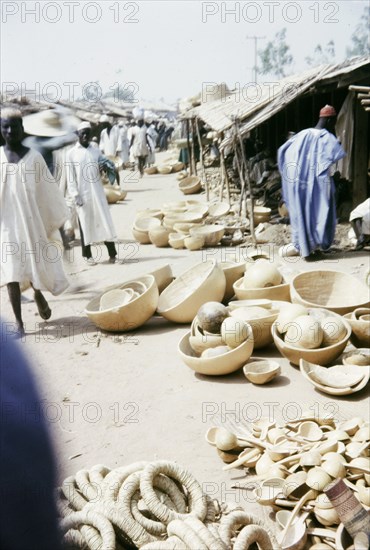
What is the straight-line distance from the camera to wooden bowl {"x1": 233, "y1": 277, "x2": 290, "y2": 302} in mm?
5531

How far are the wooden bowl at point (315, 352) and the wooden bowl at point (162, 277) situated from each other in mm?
1924

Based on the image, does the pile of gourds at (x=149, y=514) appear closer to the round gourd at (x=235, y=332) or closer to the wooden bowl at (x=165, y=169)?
the round gourd at (x=235, y=332)

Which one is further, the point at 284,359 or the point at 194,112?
the point at 194,112

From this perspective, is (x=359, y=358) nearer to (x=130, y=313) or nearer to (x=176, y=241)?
(x=130, y=313)

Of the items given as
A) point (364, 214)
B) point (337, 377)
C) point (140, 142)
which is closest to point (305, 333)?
point (337, 377)

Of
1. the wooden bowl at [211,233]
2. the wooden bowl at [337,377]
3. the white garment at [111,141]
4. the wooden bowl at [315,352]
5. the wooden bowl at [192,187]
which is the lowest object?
the wooden bowl at [192,187]

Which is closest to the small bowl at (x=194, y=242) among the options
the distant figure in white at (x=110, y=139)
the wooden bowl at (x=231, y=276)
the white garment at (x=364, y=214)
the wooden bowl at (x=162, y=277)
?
the white garment at (x=364, y=214)

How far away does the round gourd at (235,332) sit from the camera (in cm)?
456

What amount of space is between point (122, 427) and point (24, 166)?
2.86 meters

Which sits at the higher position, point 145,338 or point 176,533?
point 176,533

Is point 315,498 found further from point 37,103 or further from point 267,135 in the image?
point 37,103

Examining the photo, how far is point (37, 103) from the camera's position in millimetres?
15727

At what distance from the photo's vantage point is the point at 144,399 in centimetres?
445

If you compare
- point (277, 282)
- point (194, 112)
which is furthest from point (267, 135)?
point (277, 282)
